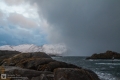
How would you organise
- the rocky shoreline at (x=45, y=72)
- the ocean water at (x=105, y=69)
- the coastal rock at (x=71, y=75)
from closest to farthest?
the coastal rock at (x=71, y=75) → the rocky shoreline at (x=45, y=72) → the ocean water at (x=105, y=69)

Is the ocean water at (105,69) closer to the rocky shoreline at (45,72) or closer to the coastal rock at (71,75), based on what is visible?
the rocky shoreline at (45,72)

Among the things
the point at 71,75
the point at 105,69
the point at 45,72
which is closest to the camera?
the point at 71,75

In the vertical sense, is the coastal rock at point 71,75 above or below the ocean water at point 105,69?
above

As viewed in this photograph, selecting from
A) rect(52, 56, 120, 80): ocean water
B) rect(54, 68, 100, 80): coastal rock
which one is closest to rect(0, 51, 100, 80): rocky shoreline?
rect(54, 68, 100, 80): coastal rock

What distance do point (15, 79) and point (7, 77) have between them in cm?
64

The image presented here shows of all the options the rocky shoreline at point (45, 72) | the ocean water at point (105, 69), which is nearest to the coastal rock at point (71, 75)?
the rocky shoreline at point (45, 72)

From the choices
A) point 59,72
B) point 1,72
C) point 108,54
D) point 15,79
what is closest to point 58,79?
point 59,72

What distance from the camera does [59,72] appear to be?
35.5ft

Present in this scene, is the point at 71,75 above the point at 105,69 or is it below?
above

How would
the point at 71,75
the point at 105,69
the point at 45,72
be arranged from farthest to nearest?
the point at 105,69 < the point at 45,72 < the point at 71,75

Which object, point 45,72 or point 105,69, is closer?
point 45,72

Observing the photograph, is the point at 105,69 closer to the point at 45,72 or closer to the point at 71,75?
the point at 45,72

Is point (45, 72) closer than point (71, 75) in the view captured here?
No

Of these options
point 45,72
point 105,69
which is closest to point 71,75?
point 45,72
